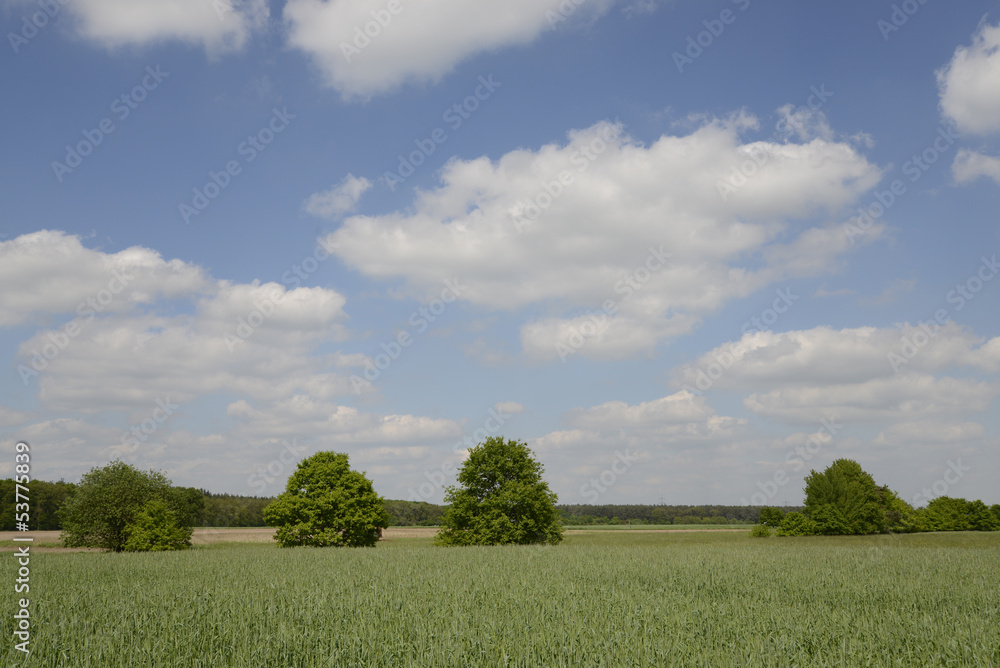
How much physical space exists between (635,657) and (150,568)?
17385 millimetres

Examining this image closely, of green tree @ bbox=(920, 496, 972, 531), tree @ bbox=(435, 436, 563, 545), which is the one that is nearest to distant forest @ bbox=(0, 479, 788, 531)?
tree @ bbox=(435, 436, 563, 545)

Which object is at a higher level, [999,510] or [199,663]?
[199,663]

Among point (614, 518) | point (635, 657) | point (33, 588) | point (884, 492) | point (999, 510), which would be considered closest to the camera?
point (635, 657)

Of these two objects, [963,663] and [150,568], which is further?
[150,568]

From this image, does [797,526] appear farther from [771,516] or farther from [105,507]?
[105,507]

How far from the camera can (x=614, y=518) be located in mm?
177375

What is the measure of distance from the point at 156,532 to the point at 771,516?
2425 inches

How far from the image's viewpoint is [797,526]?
202 ft

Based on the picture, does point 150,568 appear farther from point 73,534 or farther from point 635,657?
point 73,534

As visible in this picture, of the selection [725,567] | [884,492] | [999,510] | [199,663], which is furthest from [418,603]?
[999,510]

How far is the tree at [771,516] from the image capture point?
65812 millimetres

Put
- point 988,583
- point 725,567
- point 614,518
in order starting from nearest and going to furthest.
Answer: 1. point 988,583
2. point 725,567
3. point 614,518

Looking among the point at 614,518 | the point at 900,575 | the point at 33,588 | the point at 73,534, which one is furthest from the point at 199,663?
the point at 614,518

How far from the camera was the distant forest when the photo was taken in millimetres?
80562
